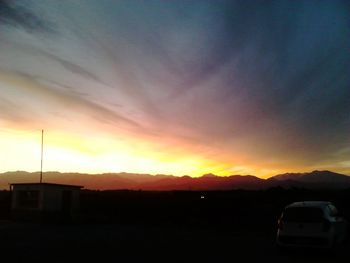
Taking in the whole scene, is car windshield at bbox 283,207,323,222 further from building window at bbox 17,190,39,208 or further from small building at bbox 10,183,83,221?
building window at bbox 17,190,39,208

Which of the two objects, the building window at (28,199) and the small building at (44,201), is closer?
the small building at (44,201)

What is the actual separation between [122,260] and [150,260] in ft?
2.89

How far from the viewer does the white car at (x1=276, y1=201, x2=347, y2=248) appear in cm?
1484

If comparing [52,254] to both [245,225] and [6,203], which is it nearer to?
[245,225]

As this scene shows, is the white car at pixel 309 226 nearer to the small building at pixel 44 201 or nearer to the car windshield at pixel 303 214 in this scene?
the car windshield at pixel 303 214

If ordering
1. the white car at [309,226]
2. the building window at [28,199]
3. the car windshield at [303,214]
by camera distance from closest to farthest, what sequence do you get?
the white car at [309,226], the car windshield at [303,214], the building window at [28,199]

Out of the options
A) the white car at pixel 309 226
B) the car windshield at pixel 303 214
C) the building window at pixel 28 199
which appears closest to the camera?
the white car at pixel 309 226

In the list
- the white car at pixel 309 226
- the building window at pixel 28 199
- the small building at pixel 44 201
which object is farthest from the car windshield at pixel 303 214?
the building window at pixel 28 199

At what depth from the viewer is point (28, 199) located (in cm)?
3591

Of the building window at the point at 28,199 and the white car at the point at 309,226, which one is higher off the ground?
the building window at the point at 28,199

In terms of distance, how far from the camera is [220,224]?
33.1 meters

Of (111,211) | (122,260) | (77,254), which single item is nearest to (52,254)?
(77,254)

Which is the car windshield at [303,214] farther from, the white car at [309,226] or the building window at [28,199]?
the building window at [28,199]

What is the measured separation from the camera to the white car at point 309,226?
14836 millimetres
